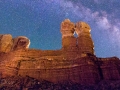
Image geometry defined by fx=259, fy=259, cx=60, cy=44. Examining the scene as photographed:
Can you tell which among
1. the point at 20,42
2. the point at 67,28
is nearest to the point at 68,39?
the point at 67,28

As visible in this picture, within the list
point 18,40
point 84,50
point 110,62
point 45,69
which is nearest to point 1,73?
point 45,69

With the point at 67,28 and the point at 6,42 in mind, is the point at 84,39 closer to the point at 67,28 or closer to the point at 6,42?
the point at 67,28

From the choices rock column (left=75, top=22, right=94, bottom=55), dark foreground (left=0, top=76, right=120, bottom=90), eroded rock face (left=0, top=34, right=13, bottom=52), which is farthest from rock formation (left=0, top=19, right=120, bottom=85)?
dark foreground (left=0, top=76, right=120, bottom=90)

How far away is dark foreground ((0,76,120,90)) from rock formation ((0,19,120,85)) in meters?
2.49

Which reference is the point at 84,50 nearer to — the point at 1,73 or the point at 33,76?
the point at 33,76

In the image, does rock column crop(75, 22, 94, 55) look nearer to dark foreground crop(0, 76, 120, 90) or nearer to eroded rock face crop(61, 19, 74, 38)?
eroded rock face crop(61, 19, 74, 38)

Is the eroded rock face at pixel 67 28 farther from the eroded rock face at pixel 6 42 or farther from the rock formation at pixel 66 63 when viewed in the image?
the eroded rock face at pixel 6 42

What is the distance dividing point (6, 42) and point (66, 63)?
22.2m

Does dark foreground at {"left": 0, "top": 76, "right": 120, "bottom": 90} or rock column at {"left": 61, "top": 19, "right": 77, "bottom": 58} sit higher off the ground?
rock column at {"left": 61, "top": 19, "right": 77, "bottom": 58}

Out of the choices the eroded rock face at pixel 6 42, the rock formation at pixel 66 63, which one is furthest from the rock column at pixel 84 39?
the eroded rock face at pixel 6 42

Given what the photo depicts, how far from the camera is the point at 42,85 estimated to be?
6581cm

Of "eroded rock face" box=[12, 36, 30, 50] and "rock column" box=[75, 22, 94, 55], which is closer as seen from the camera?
"rock column" box=[75, 22, 94, 55]

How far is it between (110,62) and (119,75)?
4345 mm

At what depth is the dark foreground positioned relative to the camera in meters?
63.8
